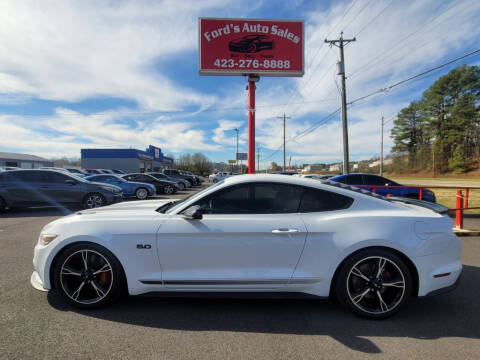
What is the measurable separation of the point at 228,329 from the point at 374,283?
1526 mm

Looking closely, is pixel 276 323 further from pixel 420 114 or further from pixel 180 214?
pixel 420 114

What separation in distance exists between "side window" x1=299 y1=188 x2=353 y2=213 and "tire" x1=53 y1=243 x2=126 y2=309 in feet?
6.75

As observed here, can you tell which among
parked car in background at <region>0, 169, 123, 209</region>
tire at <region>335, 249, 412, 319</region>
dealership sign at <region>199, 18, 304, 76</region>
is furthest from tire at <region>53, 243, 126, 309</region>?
dealership sign at <region>199, 18, 304, 76</region>

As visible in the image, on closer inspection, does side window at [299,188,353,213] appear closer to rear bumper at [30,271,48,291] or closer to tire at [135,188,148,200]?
rear bumper at [30,271,48,291]

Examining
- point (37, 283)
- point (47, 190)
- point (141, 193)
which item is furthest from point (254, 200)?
point (141, 193)

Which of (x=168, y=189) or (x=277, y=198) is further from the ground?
(x=277, y=198)

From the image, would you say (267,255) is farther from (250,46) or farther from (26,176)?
(250,46)

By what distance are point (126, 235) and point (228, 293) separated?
119 centimetres

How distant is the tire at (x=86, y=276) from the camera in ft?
8.52

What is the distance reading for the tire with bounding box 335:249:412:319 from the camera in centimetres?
249

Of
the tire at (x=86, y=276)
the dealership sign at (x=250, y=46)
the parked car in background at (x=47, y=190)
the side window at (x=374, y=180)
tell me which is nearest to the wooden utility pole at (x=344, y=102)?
the dealership sign at (x=250, y=46)

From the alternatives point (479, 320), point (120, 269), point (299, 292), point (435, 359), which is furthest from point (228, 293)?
point (479, 320)

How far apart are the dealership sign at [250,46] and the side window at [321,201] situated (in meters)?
13.3

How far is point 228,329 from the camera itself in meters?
2.33
